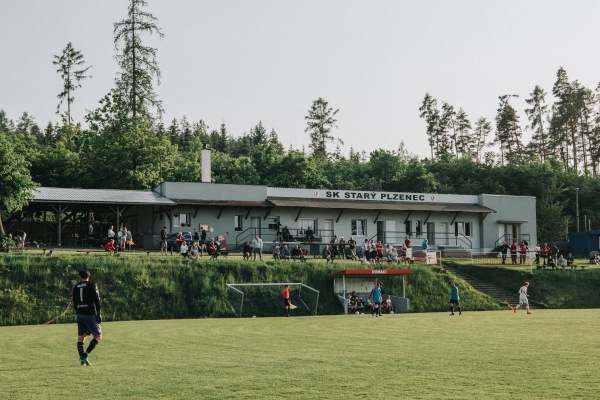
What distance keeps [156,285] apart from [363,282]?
11.9 meters

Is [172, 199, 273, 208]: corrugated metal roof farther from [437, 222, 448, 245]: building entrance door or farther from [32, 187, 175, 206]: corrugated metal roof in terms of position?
[437, 222, 448, 245]: building entrance door

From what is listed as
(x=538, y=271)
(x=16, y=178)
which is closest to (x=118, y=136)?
(x=16, y=178)

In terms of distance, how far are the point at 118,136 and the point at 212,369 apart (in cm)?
5495

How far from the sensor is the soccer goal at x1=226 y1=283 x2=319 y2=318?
125 feet

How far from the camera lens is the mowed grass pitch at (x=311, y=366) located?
11125 millimetres

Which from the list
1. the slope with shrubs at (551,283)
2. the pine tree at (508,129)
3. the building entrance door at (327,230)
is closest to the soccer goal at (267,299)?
the slope with shrubs at (551,283)

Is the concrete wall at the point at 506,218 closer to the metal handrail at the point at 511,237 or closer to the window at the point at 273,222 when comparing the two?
the metal handrail at the point at 511,237

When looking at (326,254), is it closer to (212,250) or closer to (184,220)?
(212,250)

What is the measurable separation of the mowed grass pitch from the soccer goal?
49.1 feet

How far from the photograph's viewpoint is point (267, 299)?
128 feet

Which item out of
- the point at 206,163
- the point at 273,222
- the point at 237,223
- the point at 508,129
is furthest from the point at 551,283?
the point at 508,129

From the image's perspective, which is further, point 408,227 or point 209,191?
point 408,227

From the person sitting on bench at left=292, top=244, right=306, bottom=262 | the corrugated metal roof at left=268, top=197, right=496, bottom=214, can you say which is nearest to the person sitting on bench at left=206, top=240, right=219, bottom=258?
the person sitting on bench at left=292, top=244, right=306, bottom=262

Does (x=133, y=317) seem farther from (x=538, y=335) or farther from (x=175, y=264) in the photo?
(x=538, y=335)
